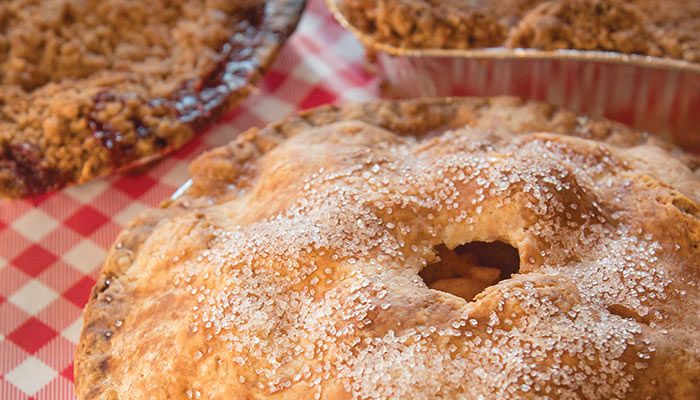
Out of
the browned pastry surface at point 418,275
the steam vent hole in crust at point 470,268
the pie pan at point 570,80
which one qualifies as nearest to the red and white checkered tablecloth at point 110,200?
the pie pan at point 570,80

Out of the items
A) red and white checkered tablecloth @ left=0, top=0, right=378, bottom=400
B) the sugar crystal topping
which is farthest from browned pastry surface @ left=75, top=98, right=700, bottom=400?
red and white checkered tablecloth @ left=0, top=0, right=378, bottom=400

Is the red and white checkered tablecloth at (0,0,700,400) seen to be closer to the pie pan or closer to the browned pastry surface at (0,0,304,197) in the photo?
the pie pan

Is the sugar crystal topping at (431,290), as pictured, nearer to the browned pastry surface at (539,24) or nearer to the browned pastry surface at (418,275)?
the browned pastry surface at (418,275)

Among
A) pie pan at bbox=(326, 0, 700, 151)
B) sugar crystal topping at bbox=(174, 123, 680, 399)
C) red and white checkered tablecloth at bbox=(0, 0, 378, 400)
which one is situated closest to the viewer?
sugar crystal topping at bbox=(174, 123, 680, 399)

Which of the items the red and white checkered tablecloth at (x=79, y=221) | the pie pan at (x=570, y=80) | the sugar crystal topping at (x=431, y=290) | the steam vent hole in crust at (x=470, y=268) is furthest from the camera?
the pie pan at (x=570, y=80)

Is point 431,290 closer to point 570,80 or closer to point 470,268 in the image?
point 470,268

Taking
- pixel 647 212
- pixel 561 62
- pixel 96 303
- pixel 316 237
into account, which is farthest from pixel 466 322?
pixel 561 62

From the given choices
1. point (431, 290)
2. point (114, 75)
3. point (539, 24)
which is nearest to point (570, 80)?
point (539, 24)
